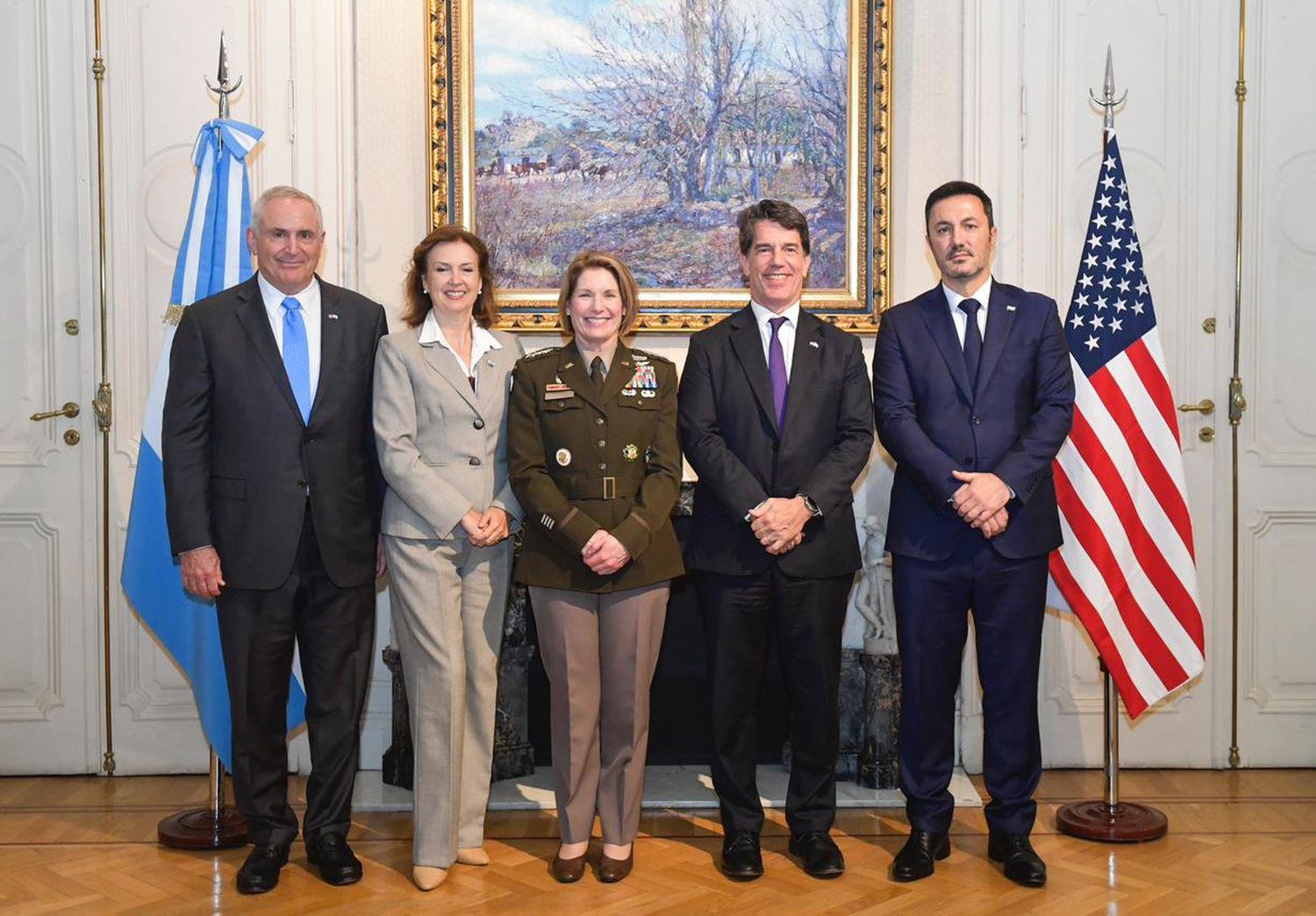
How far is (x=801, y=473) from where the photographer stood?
3369 mm

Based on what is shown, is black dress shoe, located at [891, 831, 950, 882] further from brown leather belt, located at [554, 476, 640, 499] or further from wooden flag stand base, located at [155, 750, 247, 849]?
wooden flag stand base, located at [155, 750, 247, 849]

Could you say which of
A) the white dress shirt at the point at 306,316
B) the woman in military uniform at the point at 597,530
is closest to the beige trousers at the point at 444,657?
the woman in military uniform at the point at 597,530

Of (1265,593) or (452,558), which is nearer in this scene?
(452,558)

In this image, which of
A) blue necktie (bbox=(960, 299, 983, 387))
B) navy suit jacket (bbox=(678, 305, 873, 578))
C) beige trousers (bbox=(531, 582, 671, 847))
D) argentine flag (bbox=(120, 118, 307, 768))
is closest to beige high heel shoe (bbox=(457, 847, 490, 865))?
beige trousers (bbox=(531, 582, 671, 847))

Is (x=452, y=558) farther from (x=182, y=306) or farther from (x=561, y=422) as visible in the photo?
(x=182, y=306)

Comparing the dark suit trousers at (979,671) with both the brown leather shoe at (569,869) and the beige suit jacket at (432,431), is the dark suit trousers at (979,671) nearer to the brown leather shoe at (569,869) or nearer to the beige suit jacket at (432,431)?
the brown leather shoe at (569,869)

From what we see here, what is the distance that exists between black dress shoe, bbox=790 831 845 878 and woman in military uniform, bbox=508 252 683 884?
0.48 metres

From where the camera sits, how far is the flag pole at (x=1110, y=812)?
367cm

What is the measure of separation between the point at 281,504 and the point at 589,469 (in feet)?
2.74

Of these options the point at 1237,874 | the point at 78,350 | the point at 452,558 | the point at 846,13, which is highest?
the point at 846,13

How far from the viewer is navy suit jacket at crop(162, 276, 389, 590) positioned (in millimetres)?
3291

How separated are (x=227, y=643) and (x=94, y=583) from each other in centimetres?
136

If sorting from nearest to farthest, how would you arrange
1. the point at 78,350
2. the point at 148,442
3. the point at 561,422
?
the point at 561,422 < the point at 148,442 < the point at 78,350

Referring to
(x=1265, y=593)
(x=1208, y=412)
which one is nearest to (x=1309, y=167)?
(x=1208, y=412)
